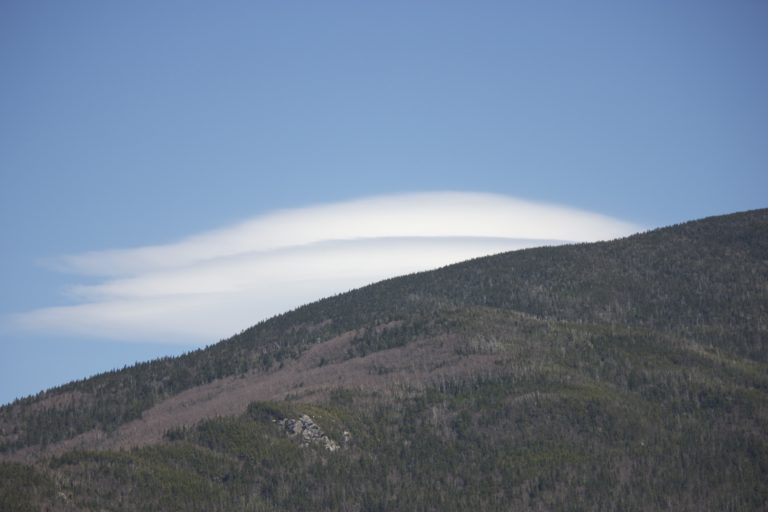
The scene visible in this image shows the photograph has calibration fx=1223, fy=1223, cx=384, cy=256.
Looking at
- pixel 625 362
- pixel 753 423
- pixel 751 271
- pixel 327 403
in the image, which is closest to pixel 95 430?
pixel 327 403

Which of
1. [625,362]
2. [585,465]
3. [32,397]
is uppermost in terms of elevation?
[32,397]

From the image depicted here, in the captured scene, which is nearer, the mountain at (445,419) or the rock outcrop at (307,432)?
the mountain at (445,419)

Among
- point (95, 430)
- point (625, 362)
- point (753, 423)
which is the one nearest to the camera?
point (753, 423)

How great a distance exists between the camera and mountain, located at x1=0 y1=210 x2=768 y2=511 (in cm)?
11506

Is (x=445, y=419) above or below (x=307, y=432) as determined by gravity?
below

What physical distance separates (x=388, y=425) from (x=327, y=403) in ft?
27.5

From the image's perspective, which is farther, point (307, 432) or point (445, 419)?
point (445, 419)

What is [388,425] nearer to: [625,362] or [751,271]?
[625,362]

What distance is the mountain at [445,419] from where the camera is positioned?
378 feet

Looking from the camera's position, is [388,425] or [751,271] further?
[751,271]

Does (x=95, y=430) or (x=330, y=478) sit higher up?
(x=95, y=430)

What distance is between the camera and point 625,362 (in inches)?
5901

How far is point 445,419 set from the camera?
136 m

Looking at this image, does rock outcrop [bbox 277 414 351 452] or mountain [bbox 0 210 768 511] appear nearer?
mountain [bbox 0 210 768 511]
